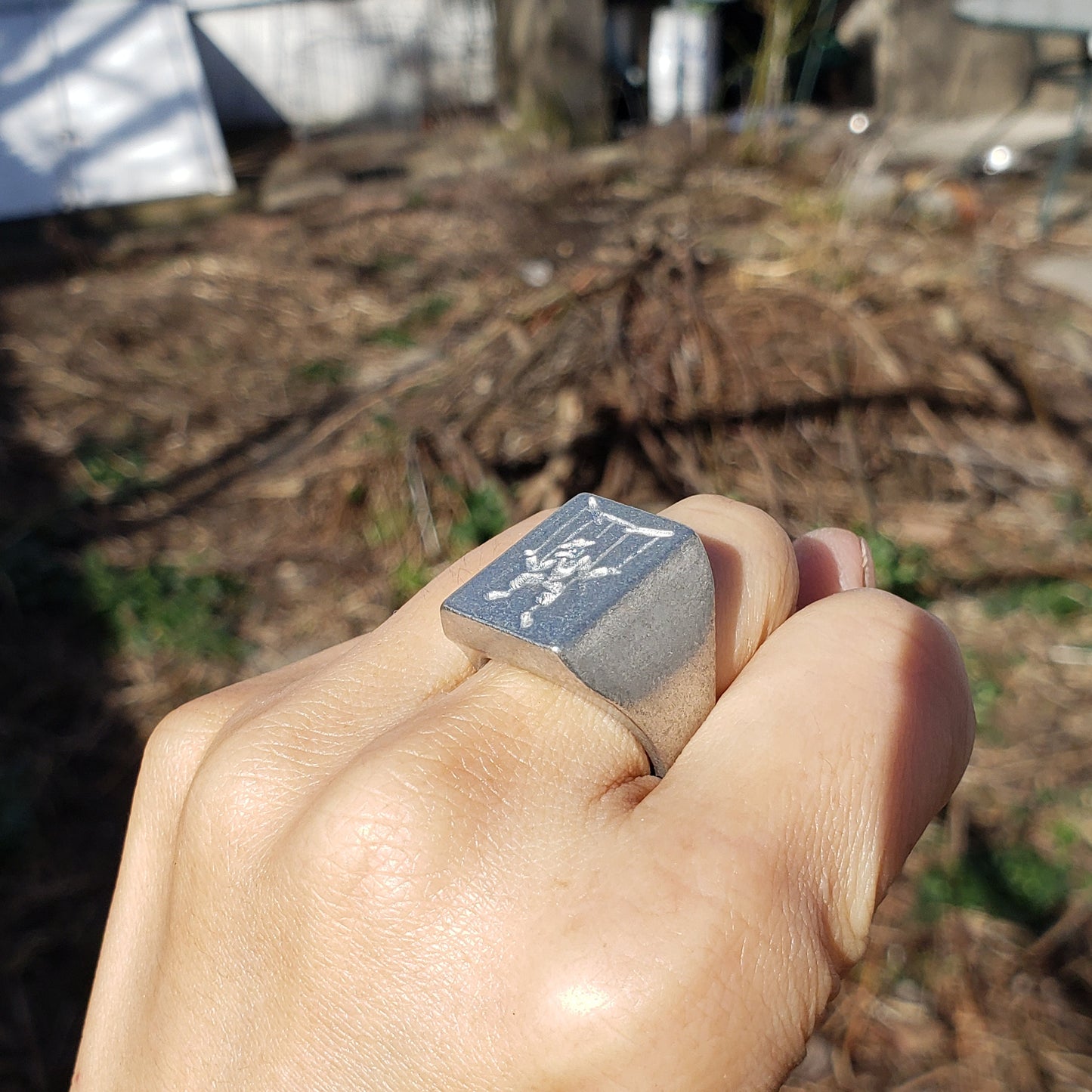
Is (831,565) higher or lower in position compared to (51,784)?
higher

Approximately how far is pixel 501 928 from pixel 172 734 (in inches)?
21.1

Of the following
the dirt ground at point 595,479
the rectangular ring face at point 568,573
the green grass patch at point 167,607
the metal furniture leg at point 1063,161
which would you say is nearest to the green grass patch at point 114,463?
the dirt ground at point 595,479

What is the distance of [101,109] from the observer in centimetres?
796

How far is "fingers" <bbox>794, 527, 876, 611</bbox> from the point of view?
108cm

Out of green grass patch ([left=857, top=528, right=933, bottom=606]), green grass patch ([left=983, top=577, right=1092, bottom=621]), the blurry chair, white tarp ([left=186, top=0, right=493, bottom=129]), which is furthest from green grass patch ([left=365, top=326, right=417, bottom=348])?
white tarp ([left=186, top=0, right=493, bottom=129])

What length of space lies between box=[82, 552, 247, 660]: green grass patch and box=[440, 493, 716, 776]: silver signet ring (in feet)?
9.41

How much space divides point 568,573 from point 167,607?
3248mm

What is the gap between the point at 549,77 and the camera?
28.1ft

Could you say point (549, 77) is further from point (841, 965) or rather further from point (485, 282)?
point (841, 965)

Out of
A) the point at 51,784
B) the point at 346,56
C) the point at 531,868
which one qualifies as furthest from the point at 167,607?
the point at 346,56

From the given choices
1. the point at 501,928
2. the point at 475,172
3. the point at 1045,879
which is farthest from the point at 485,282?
the point at 501,928

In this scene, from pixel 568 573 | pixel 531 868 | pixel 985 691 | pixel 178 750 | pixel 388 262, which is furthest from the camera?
pixel 388 262

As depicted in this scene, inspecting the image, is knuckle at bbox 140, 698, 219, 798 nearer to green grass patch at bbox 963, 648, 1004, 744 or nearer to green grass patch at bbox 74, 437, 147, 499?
green grass patch at bbox 963, 648, 1004, 744

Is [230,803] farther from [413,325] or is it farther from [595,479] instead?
[413,325]
